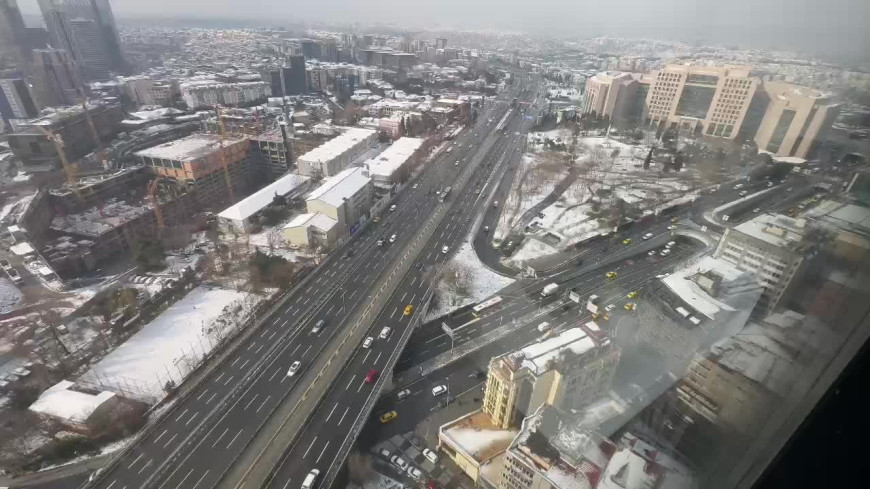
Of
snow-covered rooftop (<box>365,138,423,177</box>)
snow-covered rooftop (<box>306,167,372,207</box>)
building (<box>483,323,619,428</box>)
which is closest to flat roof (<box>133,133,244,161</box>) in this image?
snow-covered rooftop (<box>306,167,372,207</box>)

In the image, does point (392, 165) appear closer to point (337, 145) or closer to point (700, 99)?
point (337, 145)

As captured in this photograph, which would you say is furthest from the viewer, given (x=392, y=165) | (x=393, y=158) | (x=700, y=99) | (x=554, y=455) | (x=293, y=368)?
(x=700, y=99)

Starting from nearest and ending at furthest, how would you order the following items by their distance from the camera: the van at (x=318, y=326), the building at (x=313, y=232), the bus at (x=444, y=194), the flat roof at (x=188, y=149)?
1. the van at (x=318, y=326)
2. the building at (x=313, y=232)
3. the bus at (x=444, y=194)
4. the flat roof at (x=188, y=149)

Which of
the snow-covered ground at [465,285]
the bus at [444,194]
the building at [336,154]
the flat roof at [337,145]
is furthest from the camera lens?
the flat roof at [337,145]

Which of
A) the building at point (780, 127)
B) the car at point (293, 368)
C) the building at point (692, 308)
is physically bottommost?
the car at point (293, 368)

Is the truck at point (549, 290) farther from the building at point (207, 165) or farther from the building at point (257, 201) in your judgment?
the building at point (207, 165)

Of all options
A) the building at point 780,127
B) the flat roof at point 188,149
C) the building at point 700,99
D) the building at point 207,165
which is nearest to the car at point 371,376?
the building at point 207,165

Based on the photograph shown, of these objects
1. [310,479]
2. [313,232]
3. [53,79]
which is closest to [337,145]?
[313,232]

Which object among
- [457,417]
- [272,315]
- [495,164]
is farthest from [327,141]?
[457,417]
